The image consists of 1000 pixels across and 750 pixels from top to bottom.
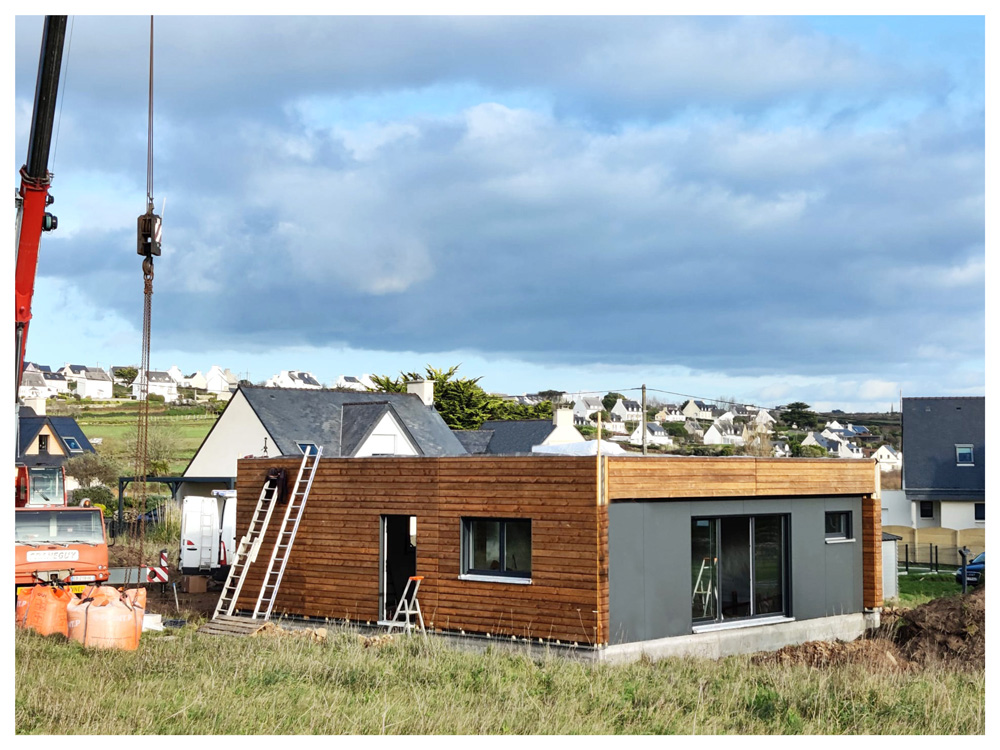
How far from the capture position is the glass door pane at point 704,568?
18.2 metres

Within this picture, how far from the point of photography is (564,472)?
16.9 metres

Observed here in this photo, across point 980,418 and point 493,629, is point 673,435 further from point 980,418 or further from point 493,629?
point 493,629

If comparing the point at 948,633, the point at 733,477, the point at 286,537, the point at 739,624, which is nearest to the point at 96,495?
the point at 286,537

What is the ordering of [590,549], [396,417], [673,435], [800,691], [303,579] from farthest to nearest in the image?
[673,435] < [396,417] < [303,579] < [590,549] < [800,691]

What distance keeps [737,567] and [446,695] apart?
323 inches

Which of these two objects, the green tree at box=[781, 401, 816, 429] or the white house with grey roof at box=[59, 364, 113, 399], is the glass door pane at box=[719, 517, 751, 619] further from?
the white house with grey roof at box=[59, 364, 113, 399]

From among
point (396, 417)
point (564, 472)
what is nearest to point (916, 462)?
point (396, 417)

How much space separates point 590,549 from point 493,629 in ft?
7.57

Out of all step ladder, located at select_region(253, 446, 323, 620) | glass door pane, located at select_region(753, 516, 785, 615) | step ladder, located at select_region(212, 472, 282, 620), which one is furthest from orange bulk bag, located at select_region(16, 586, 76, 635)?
glass door pane, located at select_region(753, 516, 785, 615)

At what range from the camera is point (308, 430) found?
118 feet

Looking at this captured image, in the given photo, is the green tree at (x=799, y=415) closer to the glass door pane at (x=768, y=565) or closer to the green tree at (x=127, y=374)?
the glass door pane at (x=768, y=565)

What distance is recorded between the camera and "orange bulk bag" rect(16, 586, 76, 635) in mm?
17484

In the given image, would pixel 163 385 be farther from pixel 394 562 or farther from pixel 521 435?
pixel 394 562

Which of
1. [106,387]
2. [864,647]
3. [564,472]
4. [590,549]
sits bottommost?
[864,647]
